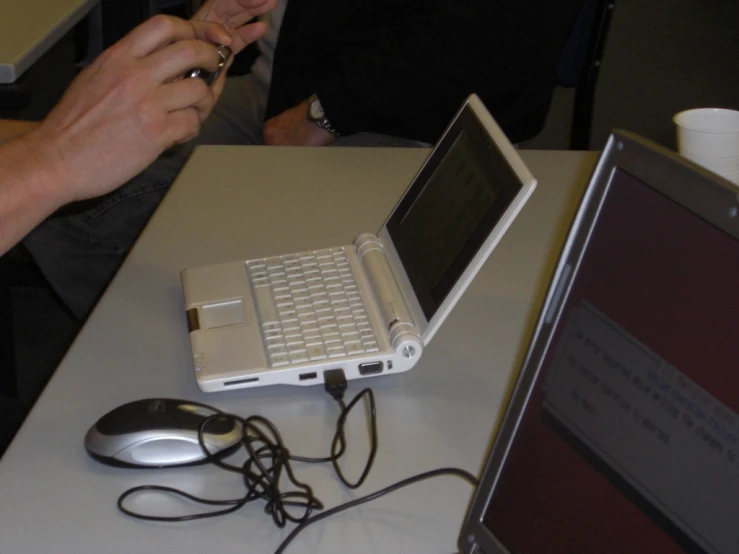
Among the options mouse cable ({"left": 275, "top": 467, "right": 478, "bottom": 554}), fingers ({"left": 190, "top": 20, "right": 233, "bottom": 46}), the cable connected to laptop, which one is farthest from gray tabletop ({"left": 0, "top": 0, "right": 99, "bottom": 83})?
mouse cable ({"left": 275, "top": 467, "right": 478, "bottom": 554})

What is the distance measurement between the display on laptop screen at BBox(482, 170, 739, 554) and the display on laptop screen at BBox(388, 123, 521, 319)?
0.89ft

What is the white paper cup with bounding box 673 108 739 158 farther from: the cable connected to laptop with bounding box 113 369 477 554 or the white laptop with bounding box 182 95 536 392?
the cable connected to laptop with bounding box 113 369 477 554

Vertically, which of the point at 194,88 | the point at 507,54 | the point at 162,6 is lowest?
the point at 162,6

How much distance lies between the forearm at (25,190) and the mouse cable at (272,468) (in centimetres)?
28

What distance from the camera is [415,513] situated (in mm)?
732

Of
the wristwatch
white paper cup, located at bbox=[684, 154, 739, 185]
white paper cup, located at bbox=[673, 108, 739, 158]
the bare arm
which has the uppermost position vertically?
the bare arm

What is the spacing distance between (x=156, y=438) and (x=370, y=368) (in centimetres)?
21

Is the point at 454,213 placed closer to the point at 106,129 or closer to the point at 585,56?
the point at 106,129

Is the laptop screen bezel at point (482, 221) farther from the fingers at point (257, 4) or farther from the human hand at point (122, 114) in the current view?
the fingers at point (257, 4)

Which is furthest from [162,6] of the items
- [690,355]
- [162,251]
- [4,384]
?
[690,355]

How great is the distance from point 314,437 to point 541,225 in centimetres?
50

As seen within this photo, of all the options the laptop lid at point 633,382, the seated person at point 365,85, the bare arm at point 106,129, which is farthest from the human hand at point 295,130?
the laptop lid at point 633,382

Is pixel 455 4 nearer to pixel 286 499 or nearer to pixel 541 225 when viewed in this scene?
pixel 541 225

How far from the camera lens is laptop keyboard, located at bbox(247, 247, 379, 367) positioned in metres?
0.86
